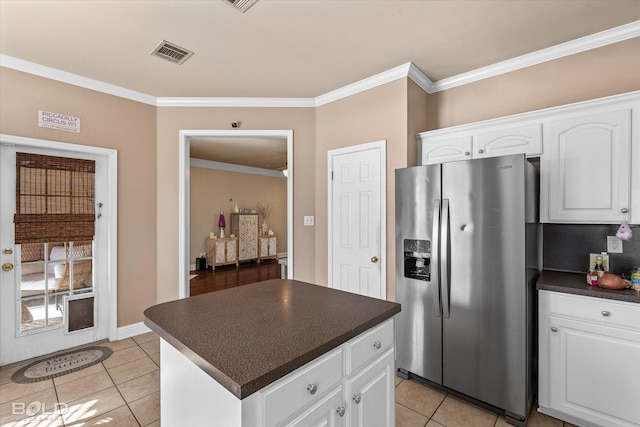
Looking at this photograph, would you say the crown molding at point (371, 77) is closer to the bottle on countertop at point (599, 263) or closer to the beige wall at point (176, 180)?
the beige wall at point (176, 180)

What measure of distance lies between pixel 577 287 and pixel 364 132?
2106mm

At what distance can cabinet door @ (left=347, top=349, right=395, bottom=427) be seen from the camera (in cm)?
126

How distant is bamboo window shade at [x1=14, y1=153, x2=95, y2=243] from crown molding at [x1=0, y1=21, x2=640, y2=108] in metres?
0.79

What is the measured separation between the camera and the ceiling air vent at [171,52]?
2.46 metres

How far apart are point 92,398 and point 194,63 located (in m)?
2.81

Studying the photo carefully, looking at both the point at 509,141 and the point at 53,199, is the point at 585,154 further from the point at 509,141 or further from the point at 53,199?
the point at 53,199

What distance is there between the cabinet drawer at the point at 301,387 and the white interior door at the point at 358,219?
72.1 inches

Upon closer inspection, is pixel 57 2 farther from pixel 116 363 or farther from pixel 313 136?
pixel 116 363

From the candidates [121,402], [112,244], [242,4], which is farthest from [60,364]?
[242,4]

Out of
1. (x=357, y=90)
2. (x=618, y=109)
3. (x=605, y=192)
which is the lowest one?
(x=605, y=192)

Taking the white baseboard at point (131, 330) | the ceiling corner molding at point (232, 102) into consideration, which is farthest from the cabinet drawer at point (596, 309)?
the white baseboard at point (131, 330)

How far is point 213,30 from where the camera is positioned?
7.45 feet

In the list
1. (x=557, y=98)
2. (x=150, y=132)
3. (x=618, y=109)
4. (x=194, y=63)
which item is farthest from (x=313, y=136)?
(x=618, y=109)

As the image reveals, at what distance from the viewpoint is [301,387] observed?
1.03 m
